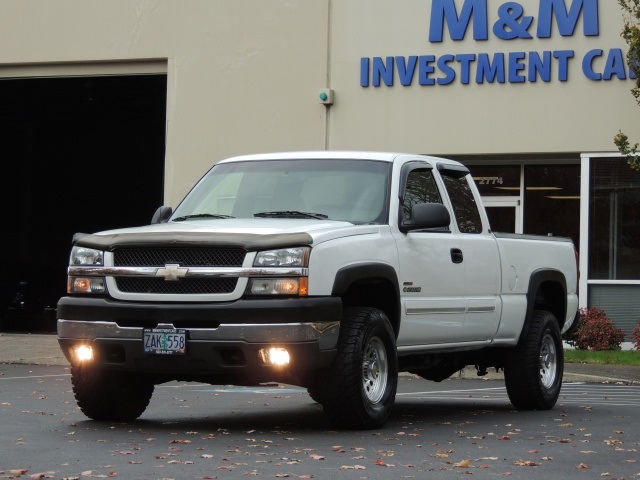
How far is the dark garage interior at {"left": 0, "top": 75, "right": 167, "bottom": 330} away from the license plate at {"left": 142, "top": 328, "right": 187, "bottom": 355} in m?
28.3

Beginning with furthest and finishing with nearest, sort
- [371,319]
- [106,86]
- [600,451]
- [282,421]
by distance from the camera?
[106,86]
[282,421]
[371,319]
[600,451]

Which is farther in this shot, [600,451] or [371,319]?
[371,319]

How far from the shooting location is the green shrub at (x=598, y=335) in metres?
21.2

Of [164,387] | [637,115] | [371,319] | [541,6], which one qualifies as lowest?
[164,387]

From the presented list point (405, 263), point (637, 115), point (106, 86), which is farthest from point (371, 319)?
point (106, 86)

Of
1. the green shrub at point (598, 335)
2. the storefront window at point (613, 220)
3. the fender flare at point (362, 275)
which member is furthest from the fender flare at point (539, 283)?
the storefront window at point (613, 220)

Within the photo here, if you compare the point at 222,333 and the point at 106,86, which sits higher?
the point at 106,86

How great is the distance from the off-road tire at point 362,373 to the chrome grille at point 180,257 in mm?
935

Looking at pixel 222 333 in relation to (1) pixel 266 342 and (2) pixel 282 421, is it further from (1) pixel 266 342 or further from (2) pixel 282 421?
(2) pixel 282 421

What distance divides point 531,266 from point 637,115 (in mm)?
10303

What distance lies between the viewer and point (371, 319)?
32.8 ft

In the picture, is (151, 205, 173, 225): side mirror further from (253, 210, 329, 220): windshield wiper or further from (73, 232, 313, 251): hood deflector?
(73, 232, 313, 251): hood deflector

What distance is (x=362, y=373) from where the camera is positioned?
32.3 feet

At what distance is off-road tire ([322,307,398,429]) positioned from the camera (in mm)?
9719
